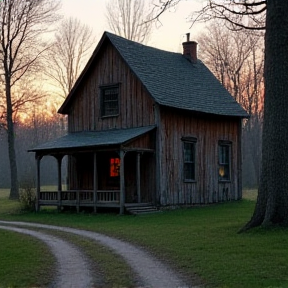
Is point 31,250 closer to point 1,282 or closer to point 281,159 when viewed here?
point 1,282

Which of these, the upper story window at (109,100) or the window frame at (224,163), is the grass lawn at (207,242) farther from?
the upper story window at (109,100)

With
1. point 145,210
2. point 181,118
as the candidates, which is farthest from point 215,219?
point 181,118

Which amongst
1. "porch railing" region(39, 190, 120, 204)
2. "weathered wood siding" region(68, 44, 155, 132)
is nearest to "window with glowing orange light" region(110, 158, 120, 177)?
"porch railing" region(39, 190, 120, 204)

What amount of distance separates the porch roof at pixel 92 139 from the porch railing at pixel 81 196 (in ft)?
6.53

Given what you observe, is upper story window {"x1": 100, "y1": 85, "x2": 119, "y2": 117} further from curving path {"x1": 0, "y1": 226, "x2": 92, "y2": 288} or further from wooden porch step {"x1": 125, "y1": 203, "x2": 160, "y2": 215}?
curving path {"x1": 0, "y1": 226, "x2": 92, "y2": 288}

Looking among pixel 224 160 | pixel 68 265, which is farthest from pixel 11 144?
pixel 68 265

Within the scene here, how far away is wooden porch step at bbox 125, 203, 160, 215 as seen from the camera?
21812 millimetres

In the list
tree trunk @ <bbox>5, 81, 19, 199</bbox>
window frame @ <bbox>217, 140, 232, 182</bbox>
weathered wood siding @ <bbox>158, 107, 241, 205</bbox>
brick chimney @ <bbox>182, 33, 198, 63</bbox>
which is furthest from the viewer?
tree trunk @ <bbox>5, 81, 19, 199</bbox>

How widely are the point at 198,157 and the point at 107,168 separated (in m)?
4.43

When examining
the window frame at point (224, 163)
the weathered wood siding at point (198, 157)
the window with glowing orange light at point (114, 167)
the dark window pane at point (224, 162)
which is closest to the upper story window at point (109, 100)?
the window with glowing orange light at point (114, 167)

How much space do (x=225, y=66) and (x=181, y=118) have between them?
28.4m

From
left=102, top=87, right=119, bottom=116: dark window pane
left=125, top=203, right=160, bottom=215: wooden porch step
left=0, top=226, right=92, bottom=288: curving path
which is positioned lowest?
left=0, top=226, right=92, bottom=288: curving path

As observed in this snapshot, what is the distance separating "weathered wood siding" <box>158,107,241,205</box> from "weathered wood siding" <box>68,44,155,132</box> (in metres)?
1.06

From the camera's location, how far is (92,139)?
23562 millimetres
